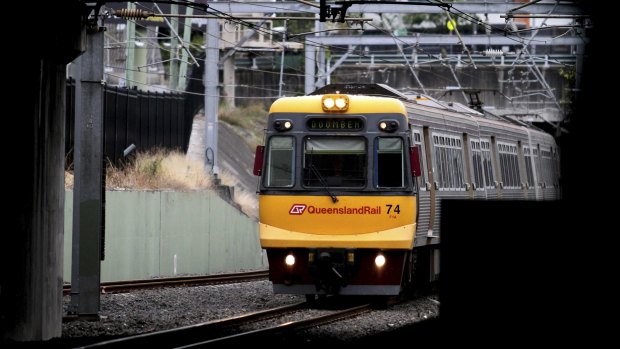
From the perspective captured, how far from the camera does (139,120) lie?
108 feet

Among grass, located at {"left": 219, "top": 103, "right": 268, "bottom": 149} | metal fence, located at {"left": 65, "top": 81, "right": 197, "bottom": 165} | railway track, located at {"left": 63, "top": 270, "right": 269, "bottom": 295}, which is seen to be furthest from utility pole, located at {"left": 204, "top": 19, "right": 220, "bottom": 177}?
grass, located at {"left": 219, "top": 103, "right": 268, "bottom": 149}

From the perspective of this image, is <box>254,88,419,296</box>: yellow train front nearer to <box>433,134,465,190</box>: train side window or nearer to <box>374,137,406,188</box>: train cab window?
<box>374,137,406,188</box>: train cab window

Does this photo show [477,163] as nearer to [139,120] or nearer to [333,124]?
[333,124]

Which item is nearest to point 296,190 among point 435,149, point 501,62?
point 435,149

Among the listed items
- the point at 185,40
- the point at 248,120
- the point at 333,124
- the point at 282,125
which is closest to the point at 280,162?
the point at 282,125

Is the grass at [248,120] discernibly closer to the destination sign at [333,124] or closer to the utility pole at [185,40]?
the utility pole at [185,40]

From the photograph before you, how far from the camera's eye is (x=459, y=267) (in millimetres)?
10203

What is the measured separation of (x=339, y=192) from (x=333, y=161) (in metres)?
0.44

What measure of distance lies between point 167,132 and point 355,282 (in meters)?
18.5

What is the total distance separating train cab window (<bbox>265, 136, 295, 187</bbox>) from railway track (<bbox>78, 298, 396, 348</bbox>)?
1.74 meters

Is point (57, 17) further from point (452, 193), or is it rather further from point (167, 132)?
point (167, 132)

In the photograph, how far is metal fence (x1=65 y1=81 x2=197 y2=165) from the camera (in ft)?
99.3

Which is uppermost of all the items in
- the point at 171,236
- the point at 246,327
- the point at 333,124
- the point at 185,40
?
the point at 185,40

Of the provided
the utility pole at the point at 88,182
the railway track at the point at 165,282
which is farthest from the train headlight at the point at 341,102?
the railway track at the point at 165,282
